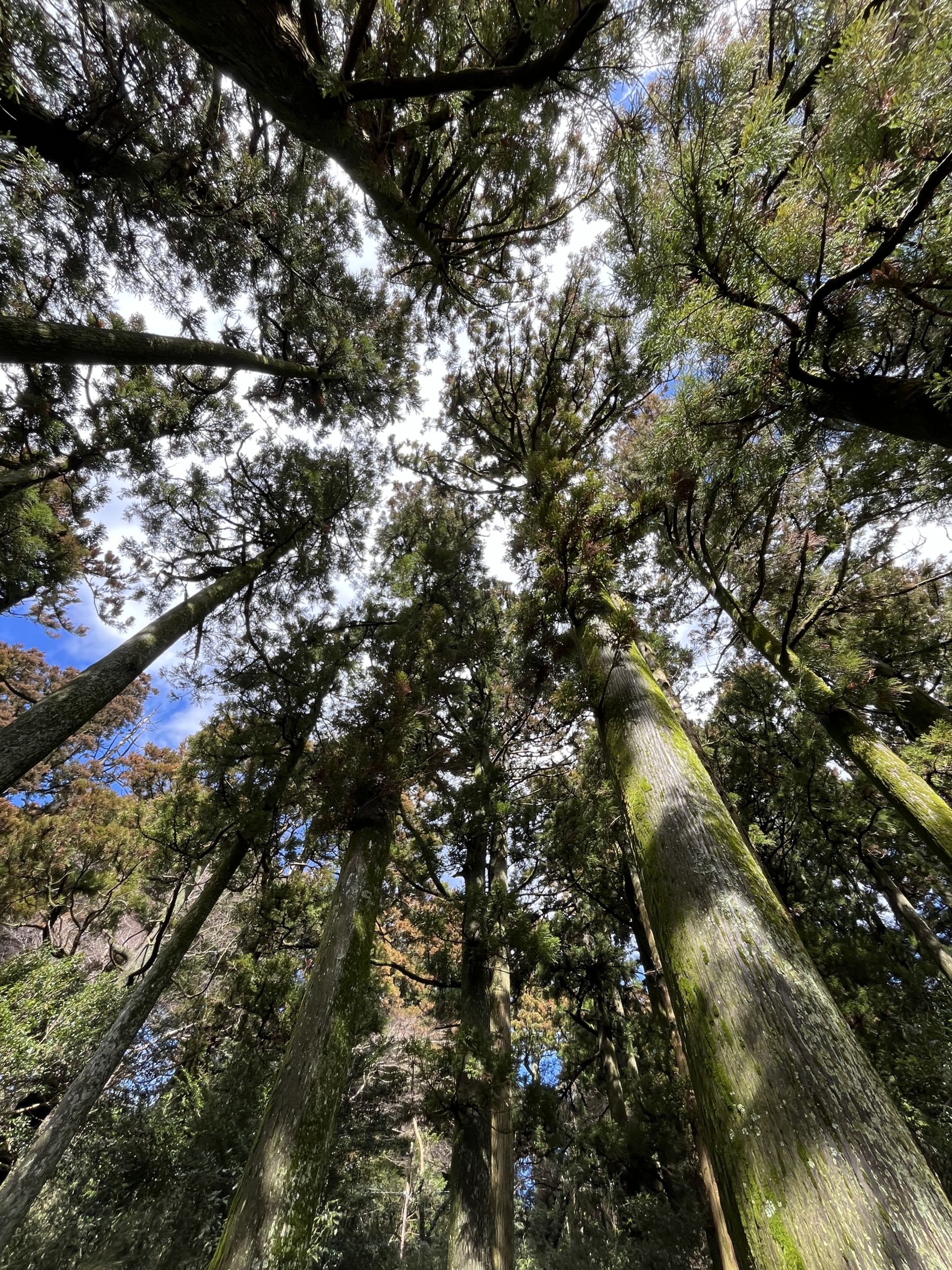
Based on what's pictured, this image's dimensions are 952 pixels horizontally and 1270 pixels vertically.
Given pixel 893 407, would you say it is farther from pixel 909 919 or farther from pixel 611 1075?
pixel 611 1075

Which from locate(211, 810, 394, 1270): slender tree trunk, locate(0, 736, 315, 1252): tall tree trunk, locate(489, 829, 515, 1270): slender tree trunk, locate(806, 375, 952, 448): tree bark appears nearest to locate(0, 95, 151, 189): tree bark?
locate(806, 375, 952, 448): tree bark

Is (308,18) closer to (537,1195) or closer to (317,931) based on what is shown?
A: (317,931)

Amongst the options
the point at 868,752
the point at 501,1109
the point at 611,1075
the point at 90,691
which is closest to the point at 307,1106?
the point at 501,1109

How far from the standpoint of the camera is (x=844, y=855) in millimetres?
8227

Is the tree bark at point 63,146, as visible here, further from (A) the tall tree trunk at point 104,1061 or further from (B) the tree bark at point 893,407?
(A) the tall tree trunk at point 104,1061

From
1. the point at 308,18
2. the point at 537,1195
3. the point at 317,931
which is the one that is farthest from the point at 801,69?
the point at 537,1195

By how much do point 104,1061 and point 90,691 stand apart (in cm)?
399

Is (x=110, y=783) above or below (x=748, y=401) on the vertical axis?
above

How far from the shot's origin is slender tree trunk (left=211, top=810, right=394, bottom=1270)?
2.66 metres

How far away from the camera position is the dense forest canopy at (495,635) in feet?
7.06

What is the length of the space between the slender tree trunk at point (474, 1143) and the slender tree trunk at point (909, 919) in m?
6.21

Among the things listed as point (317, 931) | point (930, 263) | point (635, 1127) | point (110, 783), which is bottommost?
point (635, 1127)

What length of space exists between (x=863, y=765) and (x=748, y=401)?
364cm

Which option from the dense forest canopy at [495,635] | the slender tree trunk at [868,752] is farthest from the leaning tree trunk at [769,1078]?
the slender tree trunk at [868,752]
